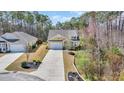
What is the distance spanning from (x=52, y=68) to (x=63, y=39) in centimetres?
24

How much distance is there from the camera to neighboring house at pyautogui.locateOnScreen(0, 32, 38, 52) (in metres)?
2.36

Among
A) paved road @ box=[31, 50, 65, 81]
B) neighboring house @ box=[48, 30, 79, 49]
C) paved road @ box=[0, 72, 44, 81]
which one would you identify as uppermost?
neighboring house @ box=[48, 30, 79, 49]

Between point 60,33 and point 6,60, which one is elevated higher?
point 60,33

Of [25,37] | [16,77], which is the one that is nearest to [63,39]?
[25,37]

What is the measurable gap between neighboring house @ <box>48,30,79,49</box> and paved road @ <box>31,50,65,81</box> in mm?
54

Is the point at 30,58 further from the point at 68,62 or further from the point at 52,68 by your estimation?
the point at 68,62

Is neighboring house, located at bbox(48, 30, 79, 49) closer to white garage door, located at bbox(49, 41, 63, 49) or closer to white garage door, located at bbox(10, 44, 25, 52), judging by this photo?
white garage door, located at bbox(49, 41, 63, 49)

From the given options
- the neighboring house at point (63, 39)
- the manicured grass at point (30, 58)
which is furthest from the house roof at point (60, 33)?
the manicured grass at point (30, 58)

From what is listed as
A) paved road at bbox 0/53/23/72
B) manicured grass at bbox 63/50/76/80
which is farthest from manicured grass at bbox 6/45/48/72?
manicured grass at bbox 63/50/76/80

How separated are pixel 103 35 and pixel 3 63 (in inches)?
31.3

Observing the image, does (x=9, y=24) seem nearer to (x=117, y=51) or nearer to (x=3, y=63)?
(x=3, y=63)

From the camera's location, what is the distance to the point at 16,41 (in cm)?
239
